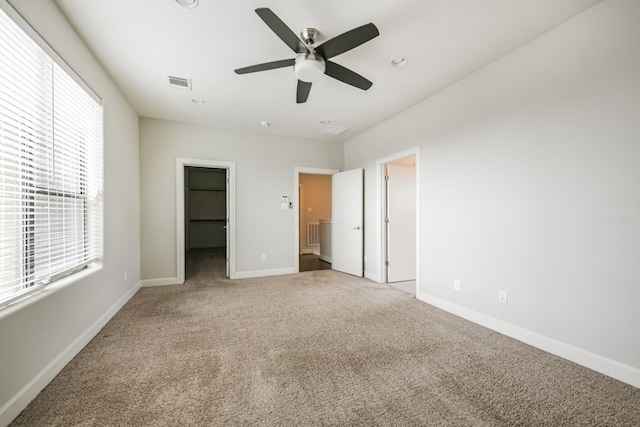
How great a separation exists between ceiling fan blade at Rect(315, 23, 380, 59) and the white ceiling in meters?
0.24

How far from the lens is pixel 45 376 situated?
176cm

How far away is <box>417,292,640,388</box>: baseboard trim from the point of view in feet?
5.93

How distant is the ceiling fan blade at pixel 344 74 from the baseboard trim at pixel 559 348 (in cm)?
268

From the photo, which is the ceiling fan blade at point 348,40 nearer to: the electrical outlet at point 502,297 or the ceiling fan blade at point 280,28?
the ceiling fan blade at point 280,28

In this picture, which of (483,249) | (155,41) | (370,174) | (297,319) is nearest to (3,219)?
(155,41)

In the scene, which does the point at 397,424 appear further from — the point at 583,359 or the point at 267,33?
the point at 267,33

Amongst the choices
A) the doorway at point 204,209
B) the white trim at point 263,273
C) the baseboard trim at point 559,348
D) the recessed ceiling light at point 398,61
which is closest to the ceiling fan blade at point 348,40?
the recessed ceiling light at point 398,61

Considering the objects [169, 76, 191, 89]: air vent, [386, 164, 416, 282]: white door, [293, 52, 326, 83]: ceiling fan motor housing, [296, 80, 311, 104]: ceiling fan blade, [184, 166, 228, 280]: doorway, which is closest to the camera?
[293, 52, 326, 83]: ceiling fan motor housing

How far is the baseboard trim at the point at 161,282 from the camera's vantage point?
4195 millimetres

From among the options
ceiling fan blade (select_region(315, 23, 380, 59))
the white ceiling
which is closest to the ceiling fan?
ceiling fan blade (select_region(315, 23, 380, 59))

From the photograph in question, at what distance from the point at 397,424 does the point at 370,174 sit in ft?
12.6

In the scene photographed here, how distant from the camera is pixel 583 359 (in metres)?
2.02

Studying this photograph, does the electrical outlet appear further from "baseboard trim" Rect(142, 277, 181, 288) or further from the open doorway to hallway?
the open doorway to hallway

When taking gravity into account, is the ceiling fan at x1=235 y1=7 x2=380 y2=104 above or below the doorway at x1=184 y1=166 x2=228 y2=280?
above
